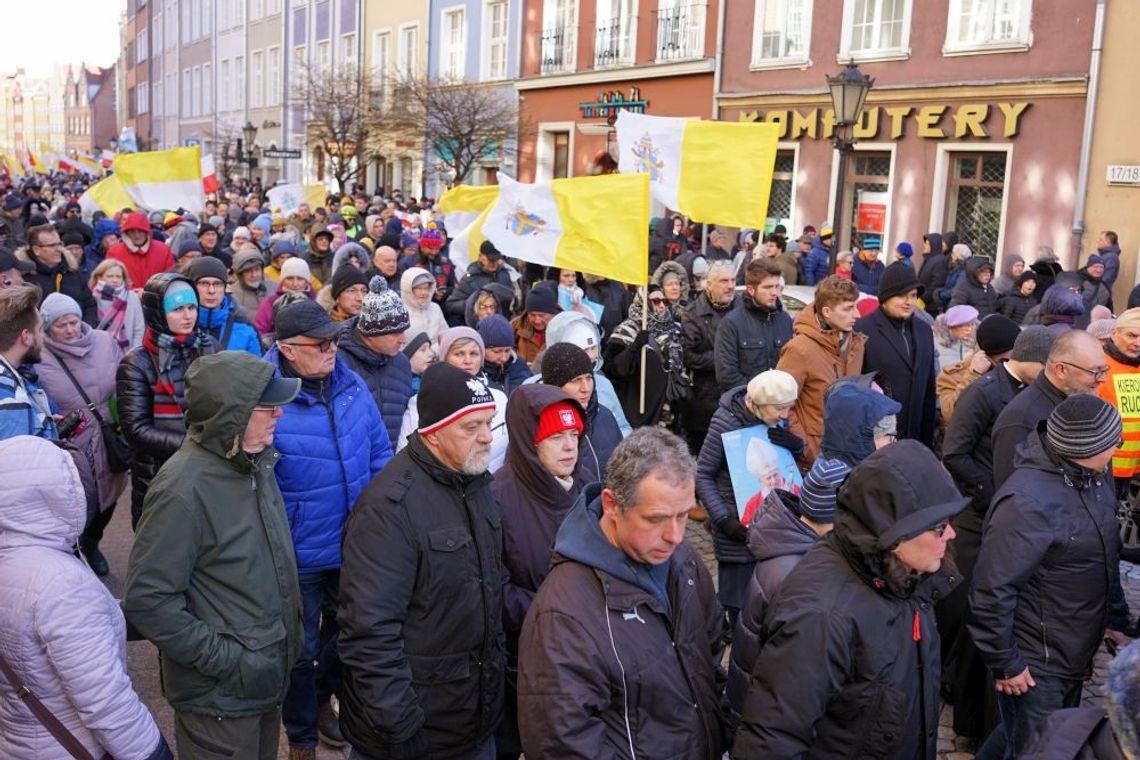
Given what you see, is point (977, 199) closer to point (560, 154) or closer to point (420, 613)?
point (560, 154)

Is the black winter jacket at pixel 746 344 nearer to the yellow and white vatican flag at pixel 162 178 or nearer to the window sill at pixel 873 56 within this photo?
the yellow and white vatican flag at pixel 162 178

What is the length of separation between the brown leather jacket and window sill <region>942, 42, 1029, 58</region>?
514 inches

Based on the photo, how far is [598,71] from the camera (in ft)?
86.1

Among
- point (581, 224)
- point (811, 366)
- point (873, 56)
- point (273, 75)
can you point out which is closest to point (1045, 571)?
point (811, 366)

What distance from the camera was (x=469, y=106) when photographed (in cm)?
2753

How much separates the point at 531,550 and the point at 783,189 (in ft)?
63.5

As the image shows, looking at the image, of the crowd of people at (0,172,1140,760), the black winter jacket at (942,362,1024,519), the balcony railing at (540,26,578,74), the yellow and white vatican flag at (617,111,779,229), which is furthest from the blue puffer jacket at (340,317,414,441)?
the balcony railing at (540,26,578,74)

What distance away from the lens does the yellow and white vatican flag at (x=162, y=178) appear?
1423cm

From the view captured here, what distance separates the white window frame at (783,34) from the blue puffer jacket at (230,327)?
16923 mm

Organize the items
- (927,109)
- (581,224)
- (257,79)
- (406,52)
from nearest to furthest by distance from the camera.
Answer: (581,224) → (927,109) → (406,52) → (257,79)

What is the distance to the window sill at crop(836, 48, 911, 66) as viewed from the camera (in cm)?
1888

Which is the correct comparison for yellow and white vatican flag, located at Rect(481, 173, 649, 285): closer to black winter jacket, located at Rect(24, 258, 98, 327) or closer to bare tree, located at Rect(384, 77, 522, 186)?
black winter jacket, located at Rect(24, 258, 98, 327)

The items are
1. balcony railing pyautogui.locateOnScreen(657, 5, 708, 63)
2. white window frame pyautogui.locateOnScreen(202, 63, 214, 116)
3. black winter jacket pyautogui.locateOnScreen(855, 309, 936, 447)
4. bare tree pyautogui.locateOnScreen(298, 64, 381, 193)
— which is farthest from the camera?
white window frame pyautogui.locateOnScreen(202, 63, 214, 116)

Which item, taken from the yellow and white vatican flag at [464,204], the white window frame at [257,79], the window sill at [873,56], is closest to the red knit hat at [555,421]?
the yellow and white vatican flag at [464,204]
